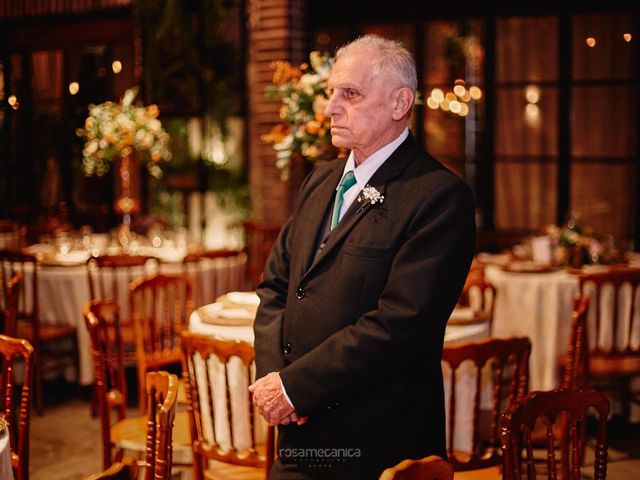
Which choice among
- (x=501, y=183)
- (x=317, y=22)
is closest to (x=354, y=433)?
(x=501, y=183)

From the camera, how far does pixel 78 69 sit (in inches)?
328

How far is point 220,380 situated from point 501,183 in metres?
4.09

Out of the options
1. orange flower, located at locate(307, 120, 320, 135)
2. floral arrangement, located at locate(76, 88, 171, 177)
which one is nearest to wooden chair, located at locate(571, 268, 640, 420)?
orange flower, located at locate(307, 120, 320, 135)

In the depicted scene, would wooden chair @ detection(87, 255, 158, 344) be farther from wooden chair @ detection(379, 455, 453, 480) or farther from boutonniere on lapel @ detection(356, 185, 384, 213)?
wooden chair @ detection(379, 455, 453, 480)

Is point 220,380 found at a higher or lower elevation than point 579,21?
lower

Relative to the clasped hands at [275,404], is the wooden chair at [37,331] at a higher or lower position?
lower

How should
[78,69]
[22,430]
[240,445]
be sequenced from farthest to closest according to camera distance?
[78,69], [240,445], [22,430]

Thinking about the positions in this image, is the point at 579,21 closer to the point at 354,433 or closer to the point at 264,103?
the point at 264,103

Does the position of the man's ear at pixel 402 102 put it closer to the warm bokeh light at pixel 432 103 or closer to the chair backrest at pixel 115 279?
the chair backrest at pixel 115 279

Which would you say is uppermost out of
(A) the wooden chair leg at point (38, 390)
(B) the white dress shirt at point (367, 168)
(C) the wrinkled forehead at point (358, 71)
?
(C) the wrinkled forehead at point (358, 71)

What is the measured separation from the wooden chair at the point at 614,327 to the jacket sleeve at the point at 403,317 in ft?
8.76

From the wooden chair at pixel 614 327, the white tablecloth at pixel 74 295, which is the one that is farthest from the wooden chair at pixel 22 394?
the wooden chair at pixel 614 327

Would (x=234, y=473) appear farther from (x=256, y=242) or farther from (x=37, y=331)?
(x=256, y=242)

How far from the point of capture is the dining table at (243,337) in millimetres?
3057
